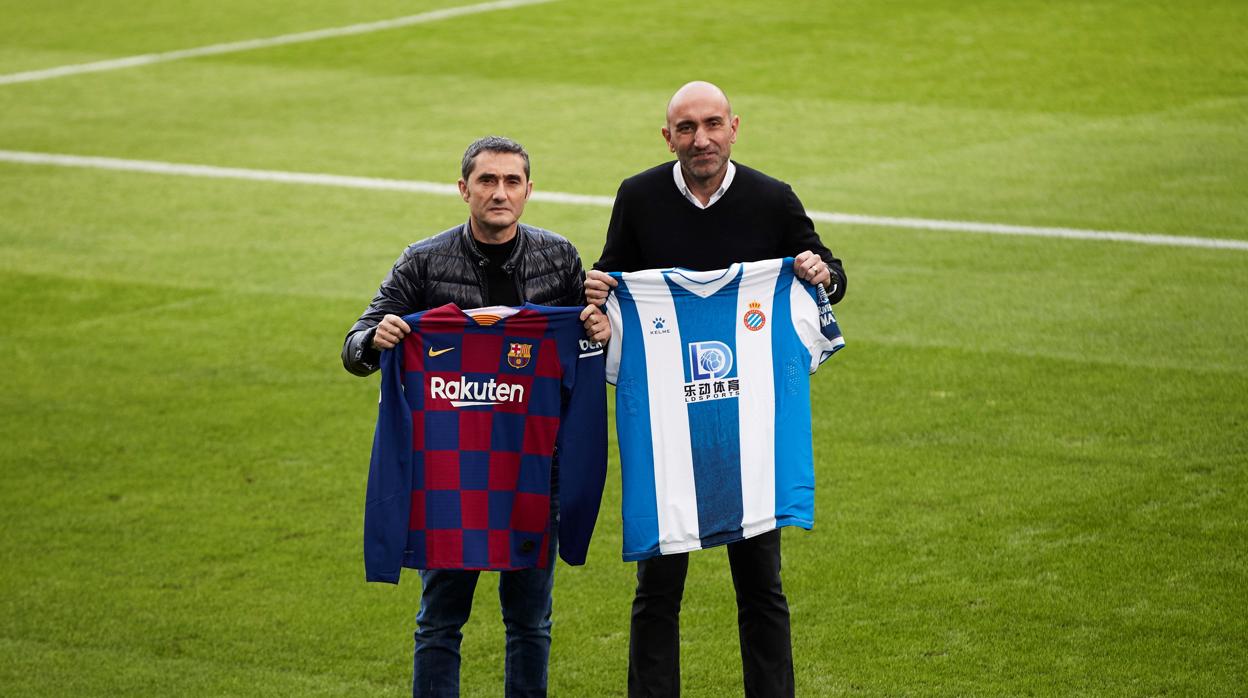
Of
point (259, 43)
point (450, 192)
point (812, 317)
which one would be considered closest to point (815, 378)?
point (812, 317)

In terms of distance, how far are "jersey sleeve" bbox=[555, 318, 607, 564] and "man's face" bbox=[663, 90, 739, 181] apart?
27.6 inches

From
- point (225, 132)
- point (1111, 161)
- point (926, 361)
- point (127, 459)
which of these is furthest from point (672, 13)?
point (127, 459)

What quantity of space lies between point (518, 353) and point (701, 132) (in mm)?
996

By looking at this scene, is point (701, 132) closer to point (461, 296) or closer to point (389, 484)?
point (461, 296)

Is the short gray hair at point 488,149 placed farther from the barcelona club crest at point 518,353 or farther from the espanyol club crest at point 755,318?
the espanyol club crest at point 755,318

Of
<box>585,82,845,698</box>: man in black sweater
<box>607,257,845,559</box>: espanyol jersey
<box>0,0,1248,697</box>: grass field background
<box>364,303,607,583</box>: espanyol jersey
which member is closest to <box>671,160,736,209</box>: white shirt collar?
<box>585,82,845,698</box>: man in black sweater

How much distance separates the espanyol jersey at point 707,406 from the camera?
5359mm

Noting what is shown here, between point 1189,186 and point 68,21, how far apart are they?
709 inches

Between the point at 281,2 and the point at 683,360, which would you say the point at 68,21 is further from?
the point at 683,360

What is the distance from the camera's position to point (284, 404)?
9586 mm

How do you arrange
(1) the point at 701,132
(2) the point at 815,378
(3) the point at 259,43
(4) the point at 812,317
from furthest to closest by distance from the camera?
(3) the point at 259,43, (2) the point at 815,378, (4) the point at 812,317, (1) the point at 701,132

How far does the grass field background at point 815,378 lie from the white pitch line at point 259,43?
525 mm

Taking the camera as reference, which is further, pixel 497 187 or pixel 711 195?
pixel 711 195

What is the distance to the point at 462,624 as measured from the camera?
5418mm
